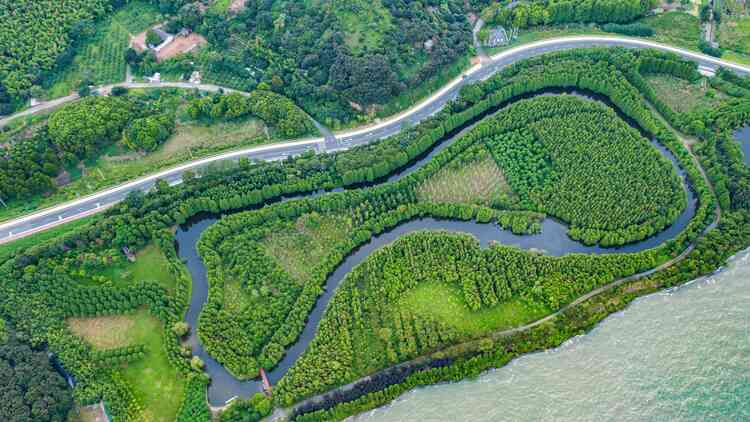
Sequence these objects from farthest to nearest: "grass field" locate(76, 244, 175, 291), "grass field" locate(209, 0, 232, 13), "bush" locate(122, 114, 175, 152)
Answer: "grass field" locate(209, 0, 232, 13) < "bush" locate(122, 114, 175, 152) < "grass field" locate(76, 244, 175, 291)

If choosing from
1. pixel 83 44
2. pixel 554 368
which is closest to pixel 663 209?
pixel 554 368

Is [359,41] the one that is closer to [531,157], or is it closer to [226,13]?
[226,13]

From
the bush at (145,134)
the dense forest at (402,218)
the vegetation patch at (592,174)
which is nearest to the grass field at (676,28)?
the dense forest at (402,218)

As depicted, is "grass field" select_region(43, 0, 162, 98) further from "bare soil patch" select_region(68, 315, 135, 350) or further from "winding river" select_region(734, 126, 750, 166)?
"winding river" select_region(734, 126, 750, 166)

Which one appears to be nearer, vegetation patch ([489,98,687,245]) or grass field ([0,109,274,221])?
vegetation patch ([489,98,687,245])

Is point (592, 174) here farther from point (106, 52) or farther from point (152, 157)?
point (106, 52)

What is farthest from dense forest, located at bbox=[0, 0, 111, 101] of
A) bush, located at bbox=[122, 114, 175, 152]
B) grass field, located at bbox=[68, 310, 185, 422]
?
grass field, located at bbox=[68, 310, 185, 422]

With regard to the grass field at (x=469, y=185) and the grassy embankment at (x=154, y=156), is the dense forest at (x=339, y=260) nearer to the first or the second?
the grass field at (x=469, y=185)
